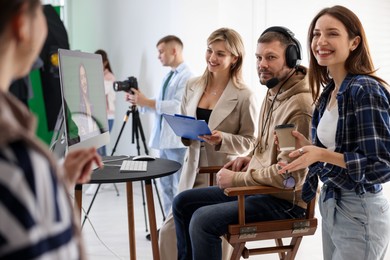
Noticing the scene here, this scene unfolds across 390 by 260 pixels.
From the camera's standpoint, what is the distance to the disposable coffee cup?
197 centimetres

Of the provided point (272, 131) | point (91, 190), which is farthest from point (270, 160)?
point (91, 190)

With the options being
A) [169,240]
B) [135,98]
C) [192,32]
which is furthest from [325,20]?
[192,32]

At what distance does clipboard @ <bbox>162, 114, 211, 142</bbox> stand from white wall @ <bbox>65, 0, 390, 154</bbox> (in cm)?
179

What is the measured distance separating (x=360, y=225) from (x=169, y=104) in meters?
2.39

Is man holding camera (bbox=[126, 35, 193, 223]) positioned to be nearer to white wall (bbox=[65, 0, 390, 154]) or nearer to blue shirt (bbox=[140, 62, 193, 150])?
blue shirt (bbox=[140, 62, 193, 150])

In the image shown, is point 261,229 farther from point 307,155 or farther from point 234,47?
point 234,47

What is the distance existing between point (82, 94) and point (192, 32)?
2.53 meters

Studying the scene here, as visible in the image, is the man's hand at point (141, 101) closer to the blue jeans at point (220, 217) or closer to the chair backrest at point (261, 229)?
the blue jeans at point (220, 217)

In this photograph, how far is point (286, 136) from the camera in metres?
1.97

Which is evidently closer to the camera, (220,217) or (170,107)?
(220,217)

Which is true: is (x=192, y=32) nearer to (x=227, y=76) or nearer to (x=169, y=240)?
(x=227, y=76)

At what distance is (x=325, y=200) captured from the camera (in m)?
1.90

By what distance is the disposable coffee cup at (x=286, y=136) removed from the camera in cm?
197

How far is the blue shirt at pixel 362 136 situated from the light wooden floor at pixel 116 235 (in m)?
1.33
